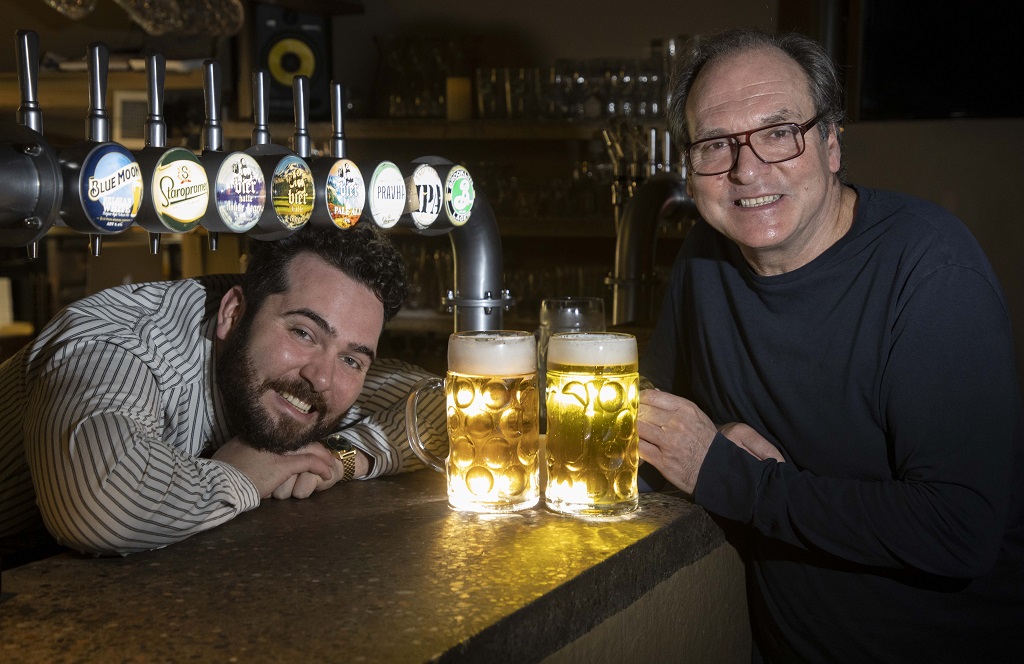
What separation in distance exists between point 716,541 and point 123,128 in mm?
4282

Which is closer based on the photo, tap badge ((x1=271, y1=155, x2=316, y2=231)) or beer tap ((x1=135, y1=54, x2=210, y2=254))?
beer tap ((x1=135, y1=54, x2=210, y2=254))

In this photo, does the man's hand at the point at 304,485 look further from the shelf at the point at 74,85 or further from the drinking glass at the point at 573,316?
the shelf at the point at 74,85

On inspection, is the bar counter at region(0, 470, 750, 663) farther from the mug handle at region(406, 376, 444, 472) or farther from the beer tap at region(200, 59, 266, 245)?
the beer tap at region(200, 59, 266, 245)

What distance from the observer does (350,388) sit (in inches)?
61.3

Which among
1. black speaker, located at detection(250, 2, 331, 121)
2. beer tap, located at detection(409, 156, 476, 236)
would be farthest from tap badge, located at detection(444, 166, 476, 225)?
black speaker, located at detection(250, 2, 331, 121)

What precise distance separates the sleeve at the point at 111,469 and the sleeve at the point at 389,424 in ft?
0.81

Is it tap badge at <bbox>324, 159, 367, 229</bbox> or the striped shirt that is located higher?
tap badge at <bbox>324, 159, 367, 229</bbox>

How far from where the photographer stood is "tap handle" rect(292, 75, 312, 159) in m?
1.35

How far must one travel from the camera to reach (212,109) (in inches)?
48.2

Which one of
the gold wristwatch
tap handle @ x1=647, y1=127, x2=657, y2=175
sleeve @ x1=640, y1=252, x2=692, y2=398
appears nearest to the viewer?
the gold wristwatch

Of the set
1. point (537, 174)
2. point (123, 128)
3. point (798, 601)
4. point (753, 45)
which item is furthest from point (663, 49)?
point (798, 601)

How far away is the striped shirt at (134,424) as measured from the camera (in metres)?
1.14

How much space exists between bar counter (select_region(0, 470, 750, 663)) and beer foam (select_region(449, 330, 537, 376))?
0.62 ft

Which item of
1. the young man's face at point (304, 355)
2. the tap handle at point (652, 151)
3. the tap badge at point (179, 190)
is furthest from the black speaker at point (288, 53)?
the tap badge at point (179, 190)
